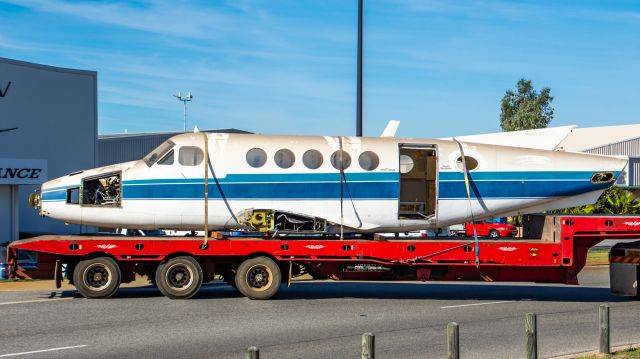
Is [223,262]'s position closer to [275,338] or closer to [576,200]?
[275,338]

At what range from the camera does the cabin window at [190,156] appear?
61.2ft

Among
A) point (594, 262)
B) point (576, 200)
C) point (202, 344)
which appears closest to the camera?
point (202, 344)

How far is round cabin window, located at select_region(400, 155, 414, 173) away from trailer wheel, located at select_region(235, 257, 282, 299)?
410cm

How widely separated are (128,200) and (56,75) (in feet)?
63.6

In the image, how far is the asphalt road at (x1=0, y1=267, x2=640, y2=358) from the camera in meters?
12.9

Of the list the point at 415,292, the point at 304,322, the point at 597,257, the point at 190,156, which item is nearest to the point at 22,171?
the point at 190,156

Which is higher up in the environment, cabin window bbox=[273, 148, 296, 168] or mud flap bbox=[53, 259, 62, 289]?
cabin window bbox=[273, 148, 296, 168]

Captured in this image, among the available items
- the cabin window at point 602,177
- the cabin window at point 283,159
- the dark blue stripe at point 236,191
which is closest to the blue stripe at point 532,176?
the cabin window at point 602,177

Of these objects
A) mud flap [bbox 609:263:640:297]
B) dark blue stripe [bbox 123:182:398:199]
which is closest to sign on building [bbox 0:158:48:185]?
dark blue stripe [bbox 123:182:398:199]

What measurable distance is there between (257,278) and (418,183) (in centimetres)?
476

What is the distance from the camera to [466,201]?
63.5ft

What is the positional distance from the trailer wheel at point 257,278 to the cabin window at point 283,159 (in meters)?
2.25

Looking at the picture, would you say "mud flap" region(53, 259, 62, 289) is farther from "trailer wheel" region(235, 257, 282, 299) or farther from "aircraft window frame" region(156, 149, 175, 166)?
"trailer wheel" region(235, 257, 282, 299)

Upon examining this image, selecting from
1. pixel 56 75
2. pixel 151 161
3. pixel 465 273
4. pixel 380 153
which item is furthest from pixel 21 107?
pixel 465 273
